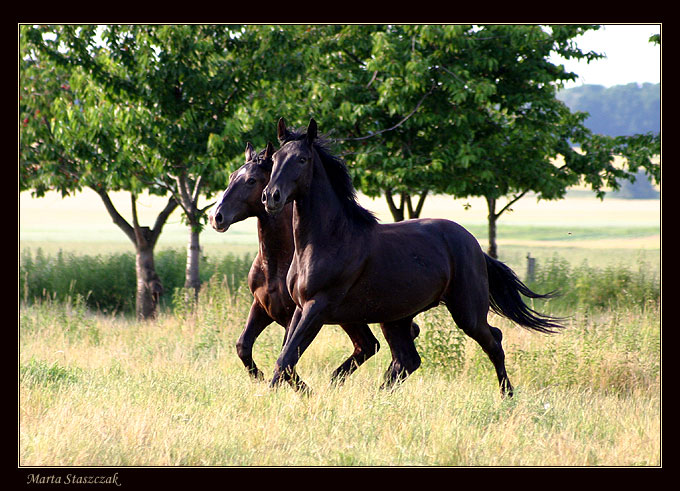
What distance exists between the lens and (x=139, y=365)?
8195mm

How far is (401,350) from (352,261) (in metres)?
1.34

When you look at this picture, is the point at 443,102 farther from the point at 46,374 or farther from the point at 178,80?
the point at 46,374

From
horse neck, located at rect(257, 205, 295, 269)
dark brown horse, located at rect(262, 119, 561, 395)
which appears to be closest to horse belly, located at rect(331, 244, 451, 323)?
dark brown horse, located at rect(262, 119, 561, 395)

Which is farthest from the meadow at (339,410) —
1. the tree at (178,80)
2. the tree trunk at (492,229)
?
the tree trunk at (492,229)

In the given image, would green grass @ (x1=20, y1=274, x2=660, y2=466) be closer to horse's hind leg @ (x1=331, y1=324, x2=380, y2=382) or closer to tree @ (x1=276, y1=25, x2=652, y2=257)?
horse's hind leg @ (x1=331, y1=324, x2=380, y2=382)

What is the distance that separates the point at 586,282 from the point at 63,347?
1157 centimetres

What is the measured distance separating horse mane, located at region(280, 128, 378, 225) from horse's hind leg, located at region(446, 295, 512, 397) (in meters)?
1.19

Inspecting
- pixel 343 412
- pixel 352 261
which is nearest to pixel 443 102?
pixel 352 261

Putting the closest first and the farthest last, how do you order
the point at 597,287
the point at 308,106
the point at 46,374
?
the point at 46,374, the point at 308,106, the point at 597,287

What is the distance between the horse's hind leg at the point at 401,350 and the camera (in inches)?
269

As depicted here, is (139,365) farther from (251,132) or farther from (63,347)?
(251,132)

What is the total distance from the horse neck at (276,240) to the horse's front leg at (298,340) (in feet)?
2.74

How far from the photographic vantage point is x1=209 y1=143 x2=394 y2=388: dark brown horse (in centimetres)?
623

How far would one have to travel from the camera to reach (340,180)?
20.2 feet
